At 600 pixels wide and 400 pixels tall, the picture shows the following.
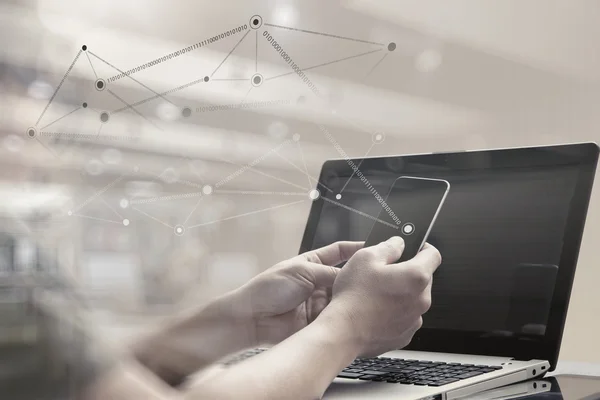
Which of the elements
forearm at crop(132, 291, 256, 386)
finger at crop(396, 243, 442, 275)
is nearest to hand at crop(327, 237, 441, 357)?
finger at crop(396, 243, 442, 275)

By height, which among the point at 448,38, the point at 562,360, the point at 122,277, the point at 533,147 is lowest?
the point at 562,360

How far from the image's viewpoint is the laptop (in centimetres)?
58

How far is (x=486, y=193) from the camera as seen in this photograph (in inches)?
25.2

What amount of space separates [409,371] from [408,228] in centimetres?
13

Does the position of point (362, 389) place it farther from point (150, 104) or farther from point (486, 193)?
point (150, 104)

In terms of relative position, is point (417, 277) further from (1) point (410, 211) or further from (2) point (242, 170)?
(2) point (242, 170)

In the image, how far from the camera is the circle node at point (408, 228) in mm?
575

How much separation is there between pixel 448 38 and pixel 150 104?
365mm

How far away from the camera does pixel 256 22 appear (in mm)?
728

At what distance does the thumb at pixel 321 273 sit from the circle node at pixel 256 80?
24 centimetres

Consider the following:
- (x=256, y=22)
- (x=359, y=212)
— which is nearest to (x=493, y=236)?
(x=359, y=212)

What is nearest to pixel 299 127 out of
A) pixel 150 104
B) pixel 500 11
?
pixel 150 104

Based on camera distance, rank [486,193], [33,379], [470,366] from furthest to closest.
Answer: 1. [486,193]
2. [470,366]
3. [33,379]

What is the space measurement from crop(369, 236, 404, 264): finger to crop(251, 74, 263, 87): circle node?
262 millimetres
